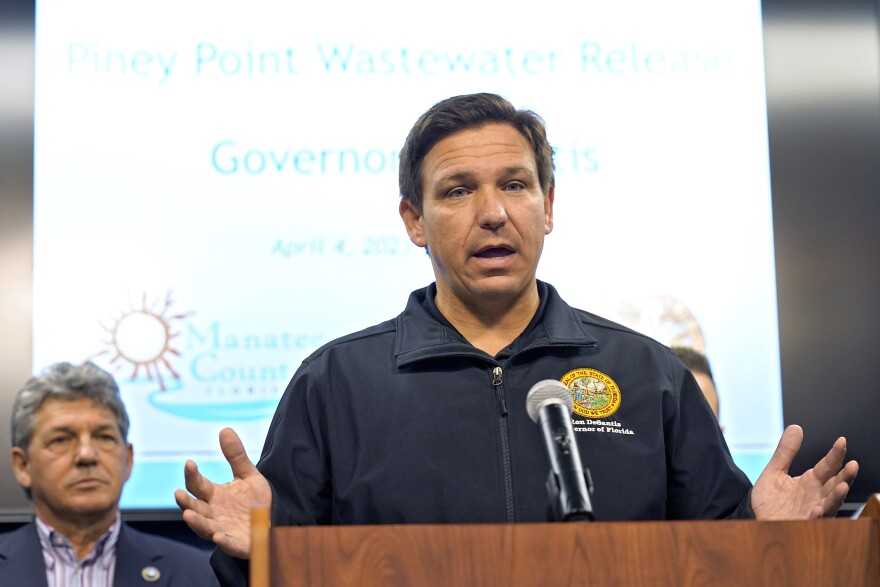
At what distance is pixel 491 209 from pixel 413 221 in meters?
0.27

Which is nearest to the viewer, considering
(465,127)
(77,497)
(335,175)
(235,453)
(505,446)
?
(235,453)

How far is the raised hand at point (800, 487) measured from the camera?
1699 mm

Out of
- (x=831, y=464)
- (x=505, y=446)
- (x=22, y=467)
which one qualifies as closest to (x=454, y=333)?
(x=505, y=446)

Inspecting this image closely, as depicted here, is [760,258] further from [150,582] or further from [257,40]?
[150,582]

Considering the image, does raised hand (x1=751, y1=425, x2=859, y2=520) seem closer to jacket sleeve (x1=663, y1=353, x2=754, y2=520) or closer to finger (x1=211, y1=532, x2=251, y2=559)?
jacket sleeve (x1=663, y1=353, x2=754, y2=520)

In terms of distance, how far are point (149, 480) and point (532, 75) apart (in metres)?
1.86

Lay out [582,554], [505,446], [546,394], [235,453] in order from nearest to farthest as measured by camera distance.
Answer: [582,554] < [546,394] < [235,453] < [505,446]

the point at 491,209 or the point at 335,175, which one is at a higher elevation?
the point at 335,175

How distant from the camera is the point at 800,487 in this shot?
5.82 ft

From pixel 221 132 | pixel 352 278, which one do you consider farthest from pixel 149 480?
pixel 221 132

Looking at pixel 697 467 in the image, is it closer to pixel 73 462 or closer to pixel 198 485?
pixel 198 485

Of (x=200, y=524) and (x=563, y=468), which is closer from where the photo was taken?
(x=563, y=468)

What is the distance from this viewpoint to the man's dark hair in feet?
7.44

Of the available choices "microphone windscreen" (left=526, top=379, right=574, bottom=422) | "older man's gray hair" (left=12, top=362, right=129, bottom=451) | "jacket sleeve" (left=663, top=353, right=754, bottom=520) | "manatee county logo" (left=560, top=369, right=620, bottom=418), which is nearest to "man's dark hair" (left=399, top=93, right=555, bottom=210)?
"manatee county logo" (left=560, top=369, right=620, bottom=418)
